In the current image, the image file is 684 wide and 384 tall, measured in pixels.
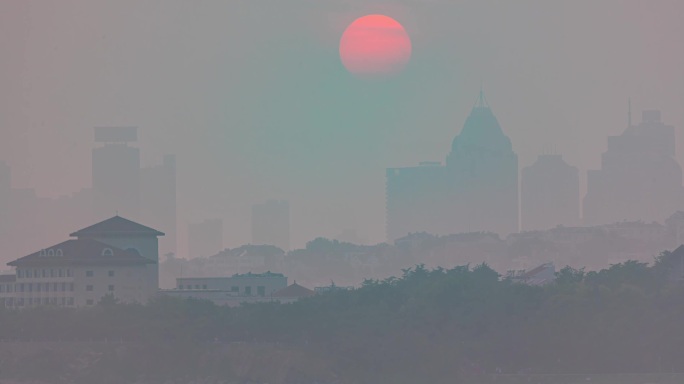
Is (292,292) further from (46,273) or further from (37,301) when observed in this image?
(37,301)

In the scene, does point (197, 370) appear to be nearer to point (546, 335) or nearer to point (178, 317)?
point (178, 317)

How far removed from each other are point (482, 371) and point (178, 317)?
54.2 ft

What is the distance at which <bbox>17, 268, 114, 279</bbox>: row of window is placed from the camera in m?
120

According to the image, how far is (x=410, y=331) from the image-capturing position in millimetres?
104688


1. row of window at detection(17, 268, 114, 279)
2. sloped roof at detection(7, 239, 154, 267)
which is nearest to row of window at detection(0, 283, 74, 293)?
row of window at detection(17, 268, 114, 279)

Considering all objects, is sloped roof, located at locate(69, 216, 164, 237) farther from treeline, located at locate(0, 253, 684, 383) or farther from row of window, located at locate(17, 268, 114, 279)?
treeline, located at locate(0, 253, 684, 383)

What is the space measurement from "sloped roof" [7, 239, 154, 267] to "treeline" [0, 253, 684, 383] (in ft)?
23.7

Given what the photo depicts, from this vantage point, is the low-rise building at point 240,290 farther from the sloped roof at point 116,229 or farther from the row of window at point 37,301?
the row of window at point 37,301

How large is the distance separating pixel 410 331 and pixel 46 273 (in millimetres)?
25103

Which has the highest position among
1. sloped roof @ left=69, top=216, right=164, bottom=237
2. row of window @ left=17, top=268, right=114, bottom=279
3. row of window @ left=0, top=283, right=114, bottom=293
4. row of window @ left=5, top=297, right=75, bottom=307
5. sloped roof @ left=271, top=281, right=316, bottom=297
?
sloped roof @ left=69, top=216, right=164, bottom=237

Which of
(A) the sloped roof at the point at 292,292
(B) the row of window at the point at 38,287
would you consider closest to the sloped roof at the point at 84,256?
(B) the row of window at the point at 38,287

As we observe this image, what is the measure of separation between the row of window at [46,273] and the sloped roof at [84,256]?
497 mm

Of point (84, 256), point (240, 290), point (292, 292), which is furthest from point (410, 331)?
point (240, 290)

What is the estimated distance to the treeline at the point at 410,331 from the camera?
10056cm
